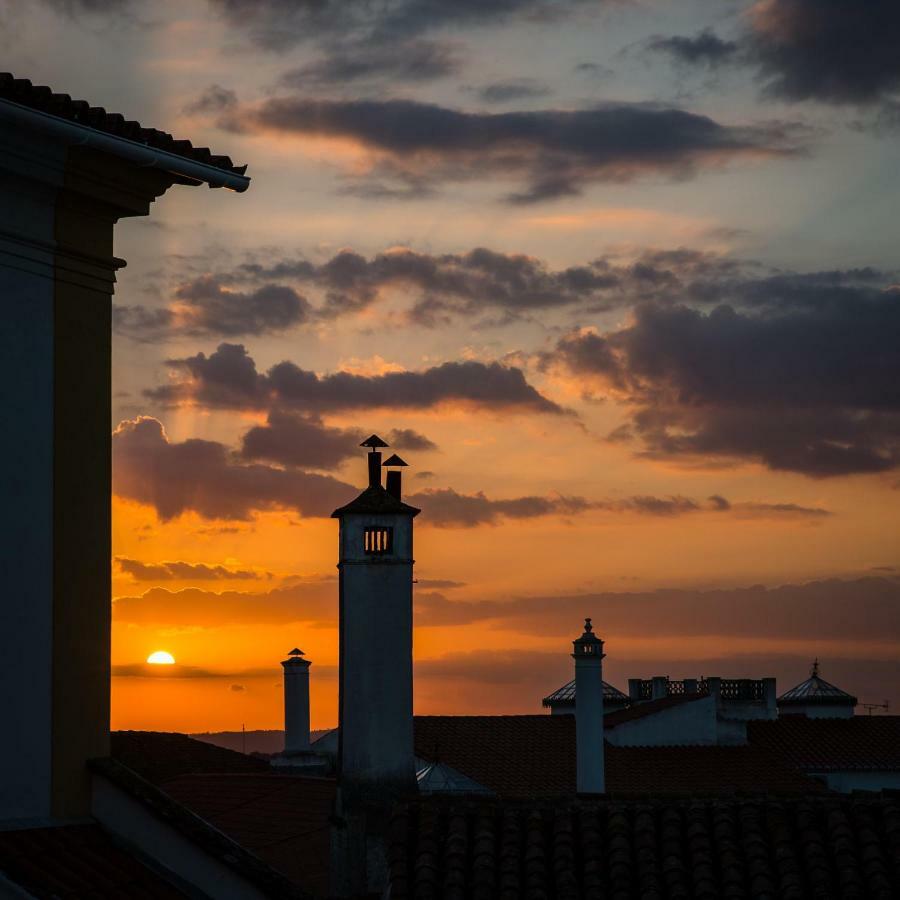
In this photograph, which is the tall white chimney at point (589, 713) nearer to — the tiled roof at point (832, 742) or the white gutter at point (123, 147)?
the tiled roof at point (832, 742)

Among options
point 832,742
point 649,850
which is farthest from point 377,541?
point 832,742

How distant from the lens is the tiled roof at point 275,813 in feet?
67.5

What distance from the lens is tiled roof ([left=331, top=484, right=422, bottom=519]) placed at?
2228cm

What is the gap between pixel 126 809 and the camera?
7539 mm

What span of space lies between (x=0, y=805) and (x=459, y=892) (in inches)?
193

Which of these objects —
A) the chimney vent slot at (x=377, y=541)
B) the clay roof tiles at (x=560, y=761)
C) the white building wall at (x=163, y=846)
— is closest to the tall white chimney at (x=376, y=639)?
the chimney vent slot at (x=377, y=541)

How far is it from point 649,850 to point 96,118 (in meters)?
7.08

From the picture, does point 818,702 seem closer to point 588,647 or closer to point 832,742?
point 832,742

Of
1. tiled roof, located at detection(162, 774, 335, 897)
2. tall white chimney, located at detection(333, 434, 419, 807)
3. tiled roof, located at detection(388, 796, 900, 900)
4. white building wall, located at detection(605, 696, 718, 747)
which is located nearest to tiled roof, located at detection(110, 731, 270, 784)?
tiled roof, located at detection(162, 774, 335, 897)

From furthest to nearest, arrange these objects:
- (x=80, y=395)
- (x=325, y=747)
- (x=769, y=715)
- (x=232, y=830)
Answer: (x=769, y=715)
(x=325, y=747)
(x=232, y=830)
(x=80, y=395)

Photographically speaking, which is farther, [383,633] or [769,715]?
[769,715]

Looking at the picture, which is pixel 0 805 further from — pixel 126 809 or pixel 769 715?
pixel 769 715

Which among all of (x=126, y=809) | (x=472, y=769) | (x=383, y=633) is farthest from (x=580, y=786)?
(x=126, y=809)

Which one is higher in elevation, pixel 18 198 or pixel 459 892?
pixel 18 198
